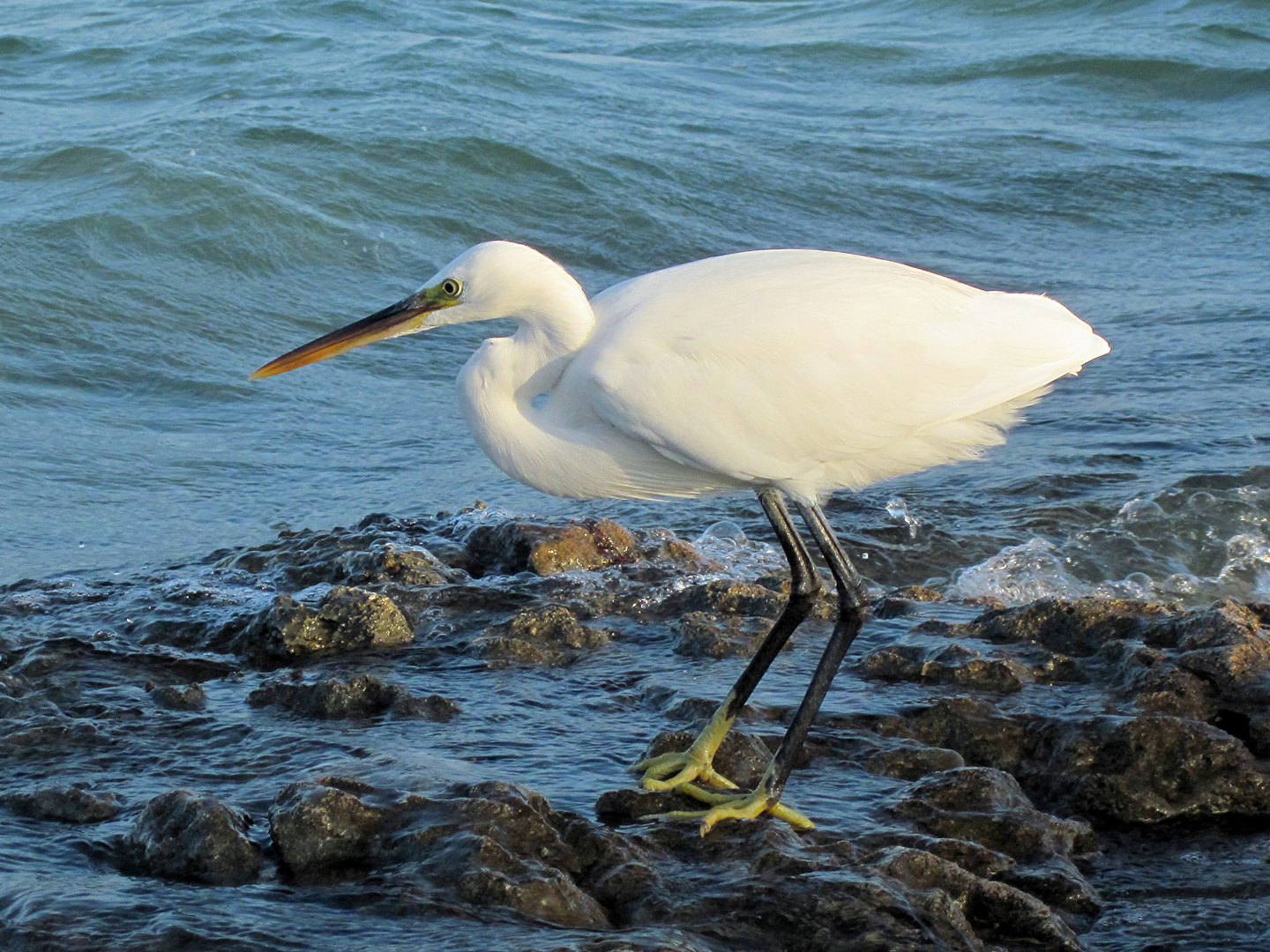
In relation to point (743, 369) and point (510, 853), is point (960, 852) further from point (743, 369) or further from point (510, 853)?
point (743, 369)

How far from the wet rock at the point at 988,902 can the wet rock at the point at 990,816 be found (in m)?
Result: 0.23

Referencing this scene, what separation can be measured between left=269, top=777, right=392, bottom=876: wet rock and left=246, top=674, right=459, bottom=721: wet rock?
0.70 metres

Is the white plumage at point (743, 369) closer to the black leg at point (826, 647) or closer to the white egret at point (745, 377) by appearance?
the white egret at point (745, 377)

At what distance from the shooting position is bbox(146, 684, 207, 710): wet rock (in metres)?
3.53

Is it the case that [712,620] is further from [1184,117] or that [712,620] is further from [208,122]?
[1184,117]

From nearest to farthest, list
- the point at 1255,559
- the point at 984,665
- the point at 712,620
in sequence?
the point at 984,665 → the point at 712,620 → the point at 1255,559

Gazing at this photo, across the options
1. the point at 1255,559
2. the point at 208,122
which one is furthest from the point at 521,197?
the point at 1255,559

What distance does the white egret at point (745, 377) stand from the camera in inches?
131

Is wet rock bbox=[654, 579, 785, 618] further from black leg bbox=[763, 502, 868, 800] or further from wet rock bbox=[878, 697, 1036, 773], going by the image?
wet rock bbox=[878, 697, 1036, 773]

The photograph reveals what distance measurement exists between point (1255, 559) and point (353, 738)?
10.9 ft

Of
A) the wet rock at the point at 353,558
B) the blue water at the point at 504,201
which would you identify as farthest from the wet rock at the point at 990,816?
the blue water at the point at 504,201

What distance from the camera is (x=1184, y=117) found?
40.8 ft

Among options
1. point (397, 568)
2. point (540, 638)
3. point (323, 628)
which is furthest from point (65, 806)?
point (397, 568)

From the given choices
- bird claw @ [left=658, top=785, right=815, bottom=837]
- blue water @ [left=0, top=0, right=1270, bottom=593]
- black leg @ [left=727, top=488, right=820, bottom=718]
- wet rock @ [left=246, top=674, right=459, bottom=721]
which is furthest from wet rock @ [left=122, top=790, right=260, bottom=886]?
blue water @ [left=0, top=0, right=1270, bottom=593]
